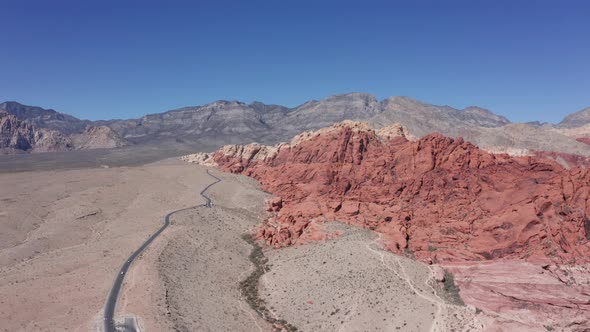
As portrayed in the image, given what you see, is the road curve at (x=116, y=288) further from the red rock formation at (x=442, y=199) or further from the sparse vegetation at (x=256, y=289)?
the red rock formation at (x=442, y=199)

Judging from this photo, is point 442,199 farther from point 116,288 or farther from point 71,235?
point 71,235

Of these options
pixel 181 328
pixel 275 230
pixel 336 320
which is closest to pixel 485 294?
pixel 336 320

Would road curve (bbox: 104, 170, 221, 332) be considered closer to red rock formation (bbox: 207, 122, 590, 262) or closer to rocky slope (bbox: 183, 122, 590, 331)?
rocky slope (bbox: 183, 122, 590, 331)

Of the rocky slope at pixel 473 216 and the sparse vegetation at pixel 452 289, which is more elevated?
the rocky slope at pixel 473 216

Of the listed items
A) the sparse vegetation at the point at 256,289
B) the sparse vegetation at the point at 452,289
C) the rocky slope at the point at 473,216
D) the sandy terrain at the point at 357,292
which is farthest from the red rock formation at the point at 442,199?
the sandy terrain at the point at 357,292

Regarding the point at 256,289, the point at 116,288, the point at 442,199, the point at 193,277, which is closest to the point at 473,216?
the point at 442,199

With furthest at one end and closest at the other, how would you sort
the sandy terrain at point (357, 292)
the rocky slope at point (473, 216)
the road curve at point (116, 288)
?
the rocky slope at point (473, 216)
the sandy terrain at point (357, 292)
the road curve at point (116, 288)

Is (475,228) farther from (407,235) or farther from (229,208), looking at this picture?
(229,208)
